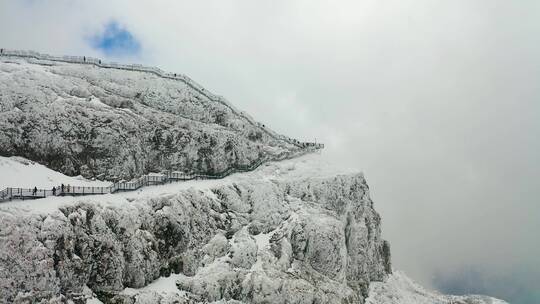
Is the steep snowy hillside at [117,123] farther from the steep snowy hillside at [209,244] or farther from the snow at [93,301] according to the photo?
the snow at [93,301]

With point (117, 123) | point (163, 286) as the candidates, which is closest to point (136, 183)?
point (117, 123)

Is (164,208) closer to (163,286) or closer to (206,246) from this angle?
(206,246)

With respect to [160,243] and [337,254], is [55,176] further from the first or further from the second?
[337,254]

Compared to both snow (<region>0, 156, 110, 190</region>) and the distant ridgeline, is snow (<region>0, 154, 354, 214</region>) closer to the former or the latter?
snow (<region>0, 156, 110, 190</region>)

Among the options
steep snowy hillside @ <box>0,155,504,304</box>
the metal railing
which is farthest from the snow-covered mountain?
the metal railing

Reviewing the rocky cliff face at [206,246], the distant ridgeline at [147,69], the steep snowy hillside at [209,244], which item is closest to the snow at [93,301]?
the steep snowy hillside at [209,244]

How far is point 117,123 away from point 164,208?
16.1 m

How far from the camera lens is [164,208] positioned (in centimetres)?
6138

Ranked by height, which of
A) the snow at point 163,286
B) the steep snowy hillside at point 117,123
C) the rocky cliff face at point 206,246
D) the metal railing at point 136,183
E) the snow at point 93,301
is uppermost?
the steep snowy hillside at point 117,123

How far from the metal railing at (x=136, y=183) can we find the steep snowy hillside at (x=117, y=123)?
82 cm

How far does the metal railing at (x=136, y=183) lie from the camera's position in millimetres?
51522

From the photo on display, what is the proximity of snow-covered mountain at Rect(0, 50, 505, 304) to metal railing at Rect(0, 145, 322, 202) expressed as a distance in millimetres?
841

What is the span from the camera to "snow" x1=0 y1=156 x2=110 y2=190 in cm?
5753

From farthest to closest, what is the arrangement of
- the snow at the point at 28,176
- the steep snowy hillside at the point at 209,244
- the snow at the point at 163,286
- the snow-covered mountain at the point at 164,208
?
the snow at the point at 28,176
the snow at the point at 163,286
the snow-covered mountain at the point at 164,208
the steep snowy hillside at the point at 209,244
